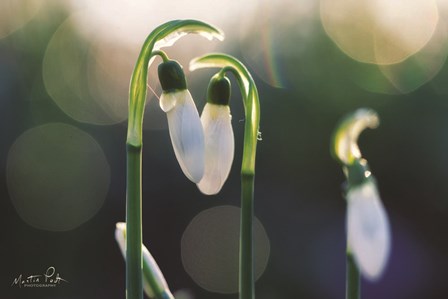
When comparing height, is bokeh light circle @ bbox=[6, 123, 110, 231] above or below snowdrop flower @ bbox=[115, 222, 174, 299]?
above

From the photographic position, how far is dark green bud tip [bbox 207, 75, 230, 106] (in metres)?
1.29

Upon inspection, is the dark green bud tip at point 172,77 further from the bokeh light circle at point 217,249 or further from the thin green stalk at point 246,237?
the bokeh light circle at point 217,249

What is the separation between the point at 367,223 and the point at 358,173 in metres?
0.07

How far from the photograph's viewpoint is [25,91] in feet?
21.8

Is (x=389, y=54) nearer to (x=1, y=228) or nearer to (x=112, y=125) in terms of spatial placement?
(x=112, y=125)

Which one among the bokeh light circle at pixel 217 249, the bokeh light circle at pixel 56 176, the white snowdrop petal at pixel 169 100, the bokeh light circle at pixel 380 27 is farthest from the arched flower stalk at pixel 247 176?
the bokeh light circle at pixel 380 27

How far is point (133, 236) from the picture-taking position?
1.07 metres

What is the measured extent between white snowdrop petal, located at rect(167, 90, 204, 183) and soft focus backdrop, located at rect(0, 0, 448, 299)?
422cm

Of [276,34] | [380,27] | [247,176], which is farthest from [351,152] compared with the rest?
[380,27]

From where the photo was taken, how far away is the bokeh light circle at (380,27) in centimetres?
737

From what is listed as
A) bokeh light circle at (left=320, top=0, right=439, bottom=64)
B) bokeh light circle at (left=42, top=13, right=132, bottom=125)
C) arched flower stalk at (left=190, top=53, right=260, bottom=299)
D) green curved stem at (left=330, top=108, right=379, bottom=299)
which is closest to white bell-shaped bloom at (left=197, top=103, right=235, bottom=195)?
arched flower stalk at (left=190, top=53, right=260, bottom=299)

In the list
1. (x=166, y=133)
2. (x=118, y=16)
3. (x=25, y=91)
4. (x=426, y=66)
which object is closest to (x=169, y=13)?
(x=118, y=16)

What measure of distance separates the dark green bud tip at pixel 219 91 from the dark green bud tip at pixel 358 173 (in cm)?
30

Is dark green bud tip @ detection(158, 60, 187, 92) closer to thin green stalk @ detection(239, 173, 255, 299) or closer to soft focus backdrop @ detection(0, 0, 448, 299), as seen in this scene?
thin green stalk @ detection(239, 173, 255, 299)
